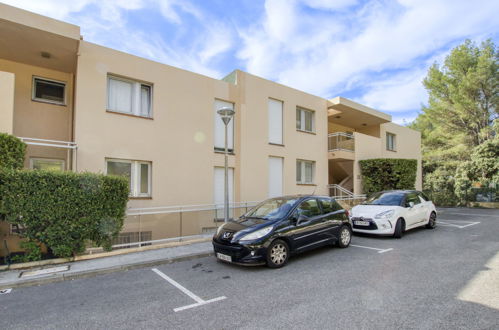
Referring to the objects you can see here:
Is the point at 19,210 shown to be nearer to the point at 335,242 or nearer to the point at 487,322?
the point at 335,242

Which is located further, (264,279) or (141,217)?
(141,217)

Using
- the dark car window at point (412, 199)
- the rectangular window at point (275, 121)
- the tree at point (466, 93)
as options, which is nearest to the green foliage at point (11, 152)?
the rectangular window at point (275, 121)

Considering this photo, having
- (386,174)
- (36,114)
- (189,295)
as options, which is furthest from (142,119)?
(386,174)

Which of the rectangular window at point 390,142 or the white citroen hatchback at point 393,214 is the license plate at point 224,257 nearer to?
the white citroen hatchback at point 393,214

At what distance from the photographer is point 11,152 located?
6.41m

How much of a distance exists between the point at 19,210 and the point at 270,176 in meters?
8.95

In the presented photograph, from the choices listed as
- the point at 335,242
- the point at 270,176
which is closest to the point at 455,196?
the point at 270,176

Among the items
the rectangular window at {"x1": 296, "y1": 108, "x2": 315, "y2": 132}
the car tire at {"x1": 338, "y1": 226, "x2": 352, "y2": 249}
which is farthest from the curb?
the rectangular window at {"x1": 296, "y1": 108, "x2": 315, "y2": 132}

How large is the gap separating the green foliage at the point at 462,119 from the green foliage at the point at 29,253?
25.1 meters

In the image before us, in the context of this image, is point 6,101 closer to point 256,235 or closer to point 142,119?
point 142,119

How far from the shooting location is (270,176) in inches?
499

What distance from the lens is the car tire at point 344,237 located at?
296 inches

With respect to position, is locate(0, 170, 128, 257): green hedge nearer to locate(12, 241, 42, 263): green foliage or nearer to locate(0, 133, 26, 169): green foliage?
locate(12, 241, 42, 263): green foliage

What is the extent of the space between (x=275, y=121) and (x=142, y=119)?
608 cm
